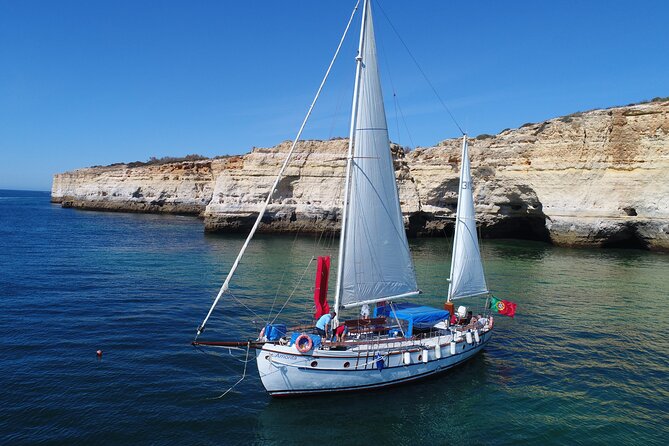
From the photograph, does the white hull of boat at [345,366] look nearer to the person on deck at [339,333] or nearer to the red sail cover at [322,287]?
the person on deck at [339,333]

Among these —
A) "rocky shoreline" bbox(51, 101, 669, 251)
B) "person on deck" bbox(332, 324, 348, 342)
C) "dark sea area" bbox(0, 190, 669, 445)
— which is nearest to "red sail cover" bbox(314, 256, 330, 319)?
"person on deck" bbox(332, 324, 348, 342)

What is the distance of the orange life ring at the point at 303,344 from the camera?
13.2 meters

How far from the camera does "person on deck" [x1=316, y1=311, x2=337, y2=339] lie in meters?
14.7

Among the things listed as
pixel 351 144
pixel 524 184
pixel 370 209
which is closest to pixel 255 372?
pixel 370 209

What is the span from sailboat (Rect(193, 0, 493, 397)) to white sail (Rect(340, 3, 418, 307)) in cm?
3

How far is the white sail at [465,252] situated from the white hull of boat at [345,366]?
432cm

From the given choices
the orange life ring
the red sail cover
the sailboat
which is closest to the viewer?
the orange life ring

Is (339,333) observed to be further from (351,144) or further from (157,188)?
(157,188)

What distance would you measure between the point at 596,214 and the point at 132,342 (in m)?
44.7

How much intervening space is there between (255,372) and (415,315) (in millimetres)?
5756

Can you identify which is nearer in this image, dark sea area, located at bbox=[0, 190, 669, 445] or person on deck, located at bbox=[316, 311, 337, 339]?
dark sea area, located at bbox=[0, 190, 669, 445]

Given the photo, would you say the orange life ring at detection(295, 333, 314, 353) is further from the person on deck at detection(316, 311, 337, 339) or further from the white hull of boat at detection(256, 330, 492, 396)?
the person on deck at detection(316, 311, 337, 339)

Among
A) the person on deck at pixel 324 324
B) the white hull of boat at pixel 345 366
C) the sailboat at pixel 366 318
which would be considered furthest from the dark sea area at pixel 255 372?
the person on deck at pixel 324 324

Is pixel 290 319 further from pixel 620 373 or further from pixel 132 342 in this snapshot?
pixel 620 373
